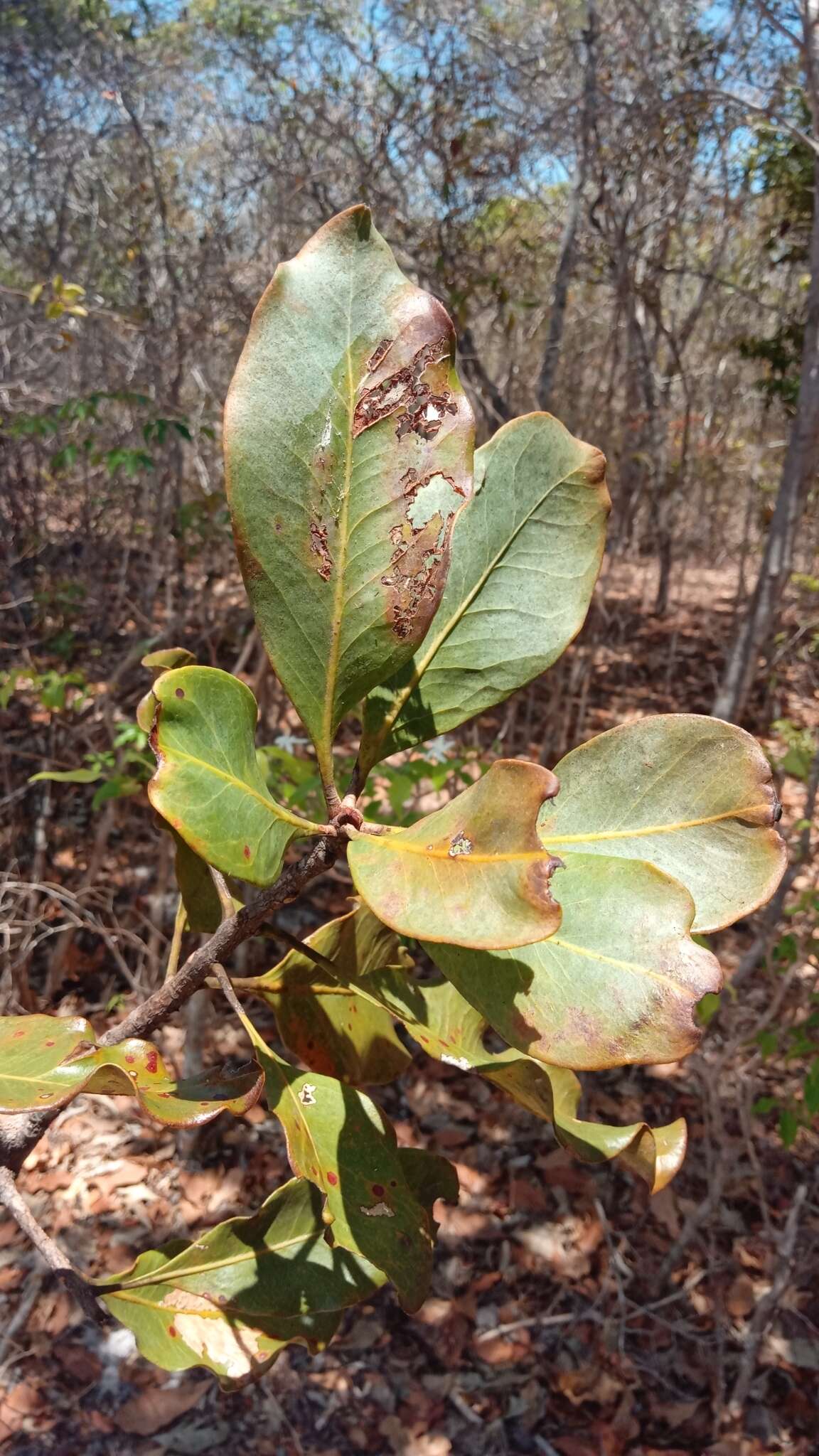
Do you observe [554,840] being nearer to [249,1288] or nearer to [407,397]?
[407,397]

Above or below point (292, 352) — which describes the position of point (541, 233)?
above

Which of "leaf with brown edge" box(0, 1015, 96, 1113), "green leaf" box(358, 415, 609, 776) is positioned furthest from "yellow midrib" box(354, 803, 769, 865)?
"leaf with brown edge" box(0, 1015, 96, 1113)

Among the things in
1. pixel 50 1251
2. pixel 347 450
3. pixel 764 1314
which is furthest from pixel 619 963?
pixel 764 1314

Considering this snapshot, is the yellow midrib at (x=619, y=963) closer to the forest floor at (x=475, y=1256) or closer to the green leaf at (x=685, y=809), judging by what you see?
the green leaf at (x=685, y=809)

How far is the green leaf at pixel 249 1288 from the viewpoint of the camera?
76 cm

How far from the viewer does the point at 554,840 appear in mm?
553

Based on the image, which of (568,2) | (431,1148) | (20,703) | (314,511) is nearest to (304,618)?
(314,511)

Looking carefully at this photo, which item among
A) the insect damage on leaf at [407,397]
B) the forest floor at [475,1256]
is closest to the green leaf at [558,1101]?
the insect damage on leaf at [407,397]

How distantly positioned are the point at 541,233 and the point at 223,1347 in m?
7.01

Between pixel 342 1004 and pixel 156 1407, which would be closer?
pixel 342 1004

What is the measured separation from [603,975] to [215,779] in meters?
0.23

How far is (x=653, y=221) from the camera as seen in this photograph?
4.98 meters

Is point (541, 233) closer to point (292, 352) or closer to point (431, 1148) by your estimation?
point (431, 1148)

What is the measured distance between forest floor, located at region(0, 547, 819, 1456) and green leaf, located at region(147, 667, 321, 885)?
5.06 ft
